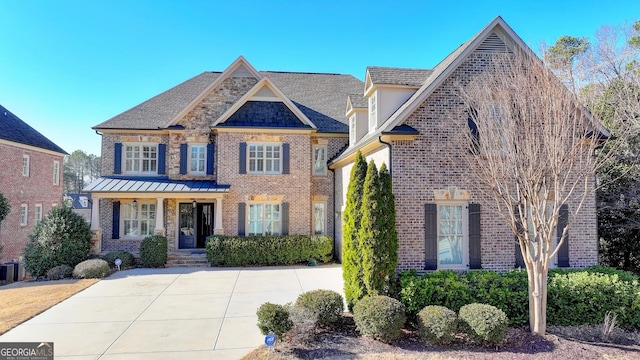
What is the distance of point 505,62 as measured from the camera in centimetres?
833

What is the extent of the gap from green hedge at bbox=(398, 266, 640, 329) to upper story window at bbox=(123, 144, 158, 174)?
14034 mm

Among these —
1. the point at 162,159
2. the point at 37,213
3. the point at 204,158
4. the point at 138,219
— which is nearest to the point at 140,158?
the point at 162,159

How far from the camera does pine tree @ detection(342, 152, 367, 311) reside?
7.97m

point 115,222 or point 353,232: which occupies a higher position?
point 353,232

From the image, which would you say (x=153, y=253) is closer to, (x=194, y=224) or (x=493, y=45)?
(x=194, y=224)

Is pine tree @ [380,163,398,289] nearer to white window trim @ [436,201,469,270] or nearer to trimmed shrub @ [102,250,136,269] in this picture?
white window trim @ [436,201,469,270]

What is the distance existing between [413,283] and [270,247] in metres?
8.26

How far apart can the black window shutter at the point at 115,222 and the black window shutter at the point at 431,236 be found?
13.9m

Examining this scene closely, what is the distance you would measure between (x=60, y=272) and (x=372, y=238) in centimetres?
1181

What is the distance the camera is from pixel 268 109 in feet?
52.6

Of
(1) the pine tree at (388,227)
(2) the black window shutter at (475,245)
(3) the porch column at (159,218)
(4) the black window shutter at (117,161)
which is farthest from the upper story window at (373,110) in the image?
(4) the black window shutter at (117,161)

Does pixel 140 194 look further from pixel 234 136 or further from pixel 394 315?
pixel 394 315

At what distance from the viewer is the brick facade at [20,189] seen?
61.6 ft

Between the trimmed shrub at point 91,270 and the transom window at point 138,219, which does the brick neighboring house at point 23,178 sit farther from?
the trimmed shrub at point 91,270
